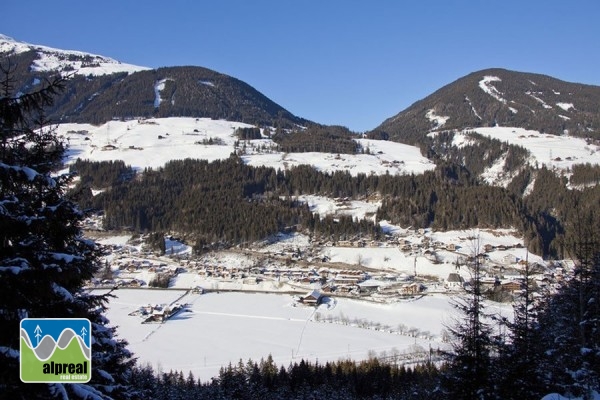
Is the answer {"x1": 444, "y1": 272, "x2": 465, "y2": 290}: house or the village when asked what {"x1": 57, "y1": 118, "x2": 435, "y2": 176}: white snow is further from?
{"x1": 444, "y1": 272, "x2": 465, "y2": 290}: house

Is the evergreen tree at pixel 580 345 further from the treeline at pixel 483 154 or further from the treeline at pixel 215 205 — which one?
the treeline at pixel 483 154

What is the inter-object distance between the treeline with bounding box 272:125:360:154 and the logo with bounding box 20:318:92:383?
136m

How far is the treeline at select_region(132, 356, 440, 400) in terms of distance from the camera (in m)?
27.9

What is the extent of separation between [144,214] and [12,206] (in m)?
98.5

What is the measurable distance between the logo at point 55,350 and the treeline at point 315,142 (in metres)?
136

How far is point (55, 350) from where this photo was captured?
5469mm

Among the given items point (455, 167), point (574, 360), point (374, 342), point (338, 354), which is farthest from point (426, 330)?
point (455, 167)

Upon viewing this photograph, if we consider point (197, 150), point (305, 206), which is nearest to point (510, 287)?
point (305, 206)

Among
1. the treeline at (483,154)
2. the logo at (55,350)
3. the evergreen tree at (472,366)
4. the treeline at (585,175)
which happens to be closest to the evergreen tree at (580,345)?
the evergreen tree at (472,366)

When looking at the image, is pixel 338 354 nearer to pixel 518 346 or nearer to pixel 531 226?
pixel 518 346

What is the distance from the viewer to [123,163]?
12612cm

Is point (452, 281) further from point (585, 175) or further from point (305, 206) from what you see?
point (585, 175)

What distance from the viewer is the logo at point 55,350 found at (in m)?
5.28

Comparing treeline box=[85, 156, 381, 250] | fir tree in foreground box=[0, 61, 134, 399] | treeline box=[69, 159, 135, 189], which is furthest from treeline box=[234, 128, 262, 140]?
fir tree in foreground box=[0, 61, 134, 399]
